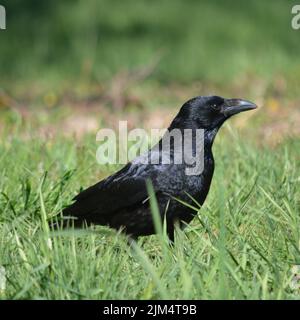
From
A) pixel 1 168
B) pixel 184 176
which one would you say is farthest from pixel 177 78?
pixel 184 176

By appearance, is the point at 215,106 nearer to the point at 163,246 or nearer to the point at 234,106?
the point at 234,106

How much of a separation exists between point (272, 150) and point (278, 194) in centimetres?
111

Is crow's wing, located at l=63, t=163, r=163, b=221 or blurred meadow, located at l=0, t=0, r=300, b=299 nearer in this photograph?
blurred meadow, located at l=0, t=0, r=300, b=299

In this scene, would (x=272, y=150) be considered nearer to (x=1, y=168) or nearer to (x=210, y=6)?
(x=1, y=168)

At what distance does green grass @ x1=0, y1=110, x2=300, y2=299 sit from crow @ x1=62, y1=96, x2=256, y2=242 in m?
0.11

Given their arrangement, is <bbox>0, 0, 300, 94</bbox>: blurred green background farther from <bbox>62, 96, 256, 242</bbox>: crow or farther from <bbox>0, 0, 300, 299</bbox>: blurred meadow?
<bbox>62, 96, 256, 242</bbox>: crow

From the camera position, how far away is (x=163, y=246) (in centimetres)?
302

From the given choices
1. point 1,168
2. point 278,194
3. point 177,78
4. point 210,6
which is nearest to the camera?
point 278,194

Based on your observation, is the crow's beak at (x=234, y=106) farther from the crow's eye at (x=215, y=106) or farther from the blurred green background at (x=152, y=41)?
the blurred green background at (x=152, y=41)

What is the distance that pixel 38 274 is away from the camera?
293 centimetres

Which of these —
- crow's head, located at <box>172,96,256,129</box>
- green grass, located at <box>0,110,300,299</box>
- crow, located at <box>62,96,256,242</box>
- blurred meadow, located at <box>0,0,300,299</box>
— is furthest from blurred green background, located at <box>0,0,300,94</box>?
crow, located at <box>62,96,256,242</box>

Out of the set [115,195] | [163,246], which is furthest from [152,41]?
[163,246]

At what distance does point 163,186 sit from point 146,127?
2.58m

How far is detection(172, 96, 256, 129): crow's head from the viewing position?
412 cm
